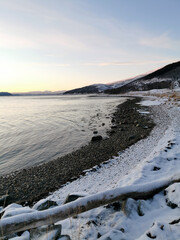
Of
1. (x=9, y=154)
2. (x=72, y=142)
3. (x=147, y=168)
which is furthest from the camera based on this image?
(x=72, y=142)

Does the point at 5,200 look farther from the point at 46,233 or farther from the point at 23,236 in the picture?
the point at 46,233

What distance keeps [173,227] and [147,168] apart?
3.92 m

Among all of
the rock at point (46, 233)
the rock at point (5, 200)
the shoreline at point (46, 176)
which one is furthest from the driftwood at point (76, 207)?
the rock at point (5, 200)

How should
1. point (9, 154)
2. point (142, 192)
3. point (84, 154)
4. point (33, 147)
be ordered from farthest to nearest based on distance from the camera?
1. point (33, 147)
2. point (9, 154)
3. point (84, 154)
4. point (142, 192)

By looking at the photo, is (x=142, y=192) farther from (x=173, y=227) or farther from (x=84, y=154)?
(x=84, y=154)

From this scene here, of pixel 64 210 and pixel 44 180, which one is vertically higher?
pixel 64 210

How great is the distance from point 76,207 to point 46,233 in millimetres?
833

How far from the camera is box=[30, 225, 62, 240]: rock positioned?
9.86 feet

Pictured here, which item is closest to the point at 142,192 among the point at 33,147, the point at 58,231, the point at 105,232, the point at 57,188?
the point at 105,232

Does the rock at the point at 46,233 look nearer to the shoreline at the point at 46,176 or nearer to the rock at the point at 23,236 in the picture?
the rock at the point at 23,236

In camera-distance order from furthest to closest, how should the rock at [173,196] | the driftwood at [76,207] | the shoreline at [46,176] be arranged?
the shoreline at [46,176] → the rock at [173,196] → the driftwood at [76,207]

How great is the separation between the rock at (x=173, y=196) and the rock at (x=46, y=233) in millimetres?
3065

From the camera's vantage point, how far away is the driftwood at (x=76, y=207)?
3.00 m

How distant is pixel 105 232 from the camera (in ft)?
10.7
